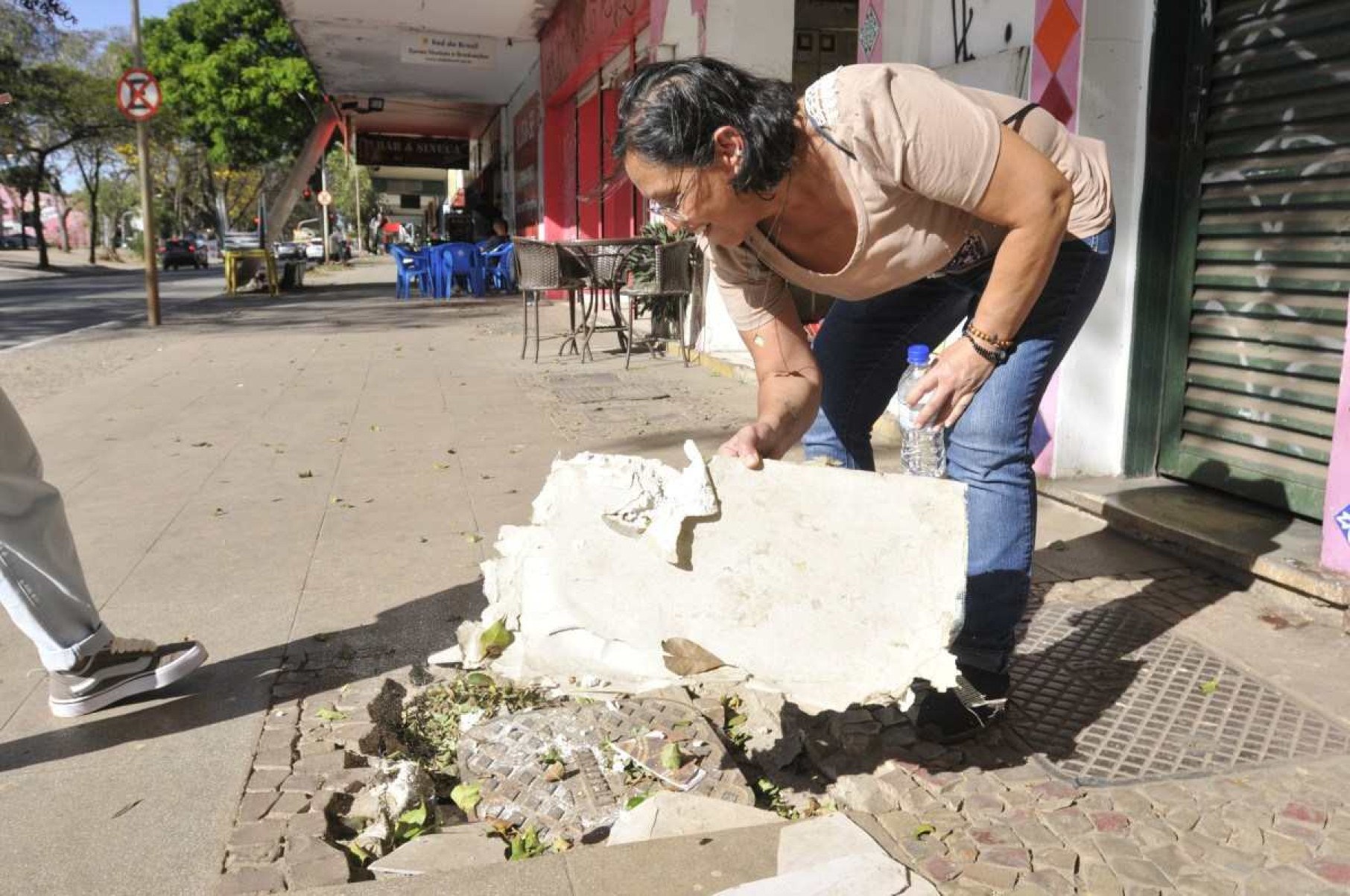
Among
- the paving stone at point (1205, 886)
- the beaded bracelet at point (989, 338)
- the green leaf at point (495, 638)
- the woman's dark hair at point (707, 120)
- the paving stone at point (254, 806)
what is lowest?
the paving stone at point (254, 806)

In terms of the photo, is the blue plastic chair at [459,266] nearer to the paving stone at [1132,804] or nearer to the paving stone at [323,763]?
the paving stone at [323,763]

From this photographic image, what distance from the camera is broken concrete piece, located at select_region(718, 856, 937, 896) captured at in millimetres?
2032

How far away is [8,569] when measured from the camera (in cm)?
282

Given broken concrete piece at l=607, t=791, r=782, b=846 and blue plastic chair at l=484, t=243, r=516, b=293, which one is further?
A: blue plastic chair at l=484, t=243, r=516, b=293

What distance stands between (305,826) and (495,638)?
1.83ft

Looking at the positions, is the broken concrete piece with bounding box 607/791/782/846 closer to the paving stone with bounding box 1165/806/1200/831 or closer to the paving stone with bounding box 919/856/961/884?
the paving stone with bounding box 919/856/961/884

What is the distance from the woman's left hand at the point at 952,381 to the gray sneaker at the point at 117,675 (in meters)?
2.19

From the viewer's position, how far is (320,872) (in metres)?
2.18

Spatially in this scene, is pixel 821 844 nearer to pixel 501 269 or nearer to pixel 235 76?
pixel 501 269

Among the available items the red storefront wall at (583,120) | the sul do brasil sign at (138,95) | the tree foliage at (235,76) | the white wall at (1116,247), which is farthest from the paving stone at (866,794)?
the tree foliage at (235,76)

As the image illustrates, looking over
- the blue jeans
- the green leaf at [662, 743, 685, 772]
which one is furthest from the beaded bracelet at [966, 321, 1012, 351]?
the green leaf at [662, 743, 685, 772]

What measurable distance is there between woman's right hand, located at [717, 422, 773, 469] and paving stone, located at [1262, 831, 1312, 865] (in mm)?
1268

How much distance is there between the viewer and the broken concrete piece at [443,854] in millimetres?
2234

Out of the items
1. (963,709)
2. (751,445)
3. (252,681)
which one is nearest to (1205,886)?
(963,709)
